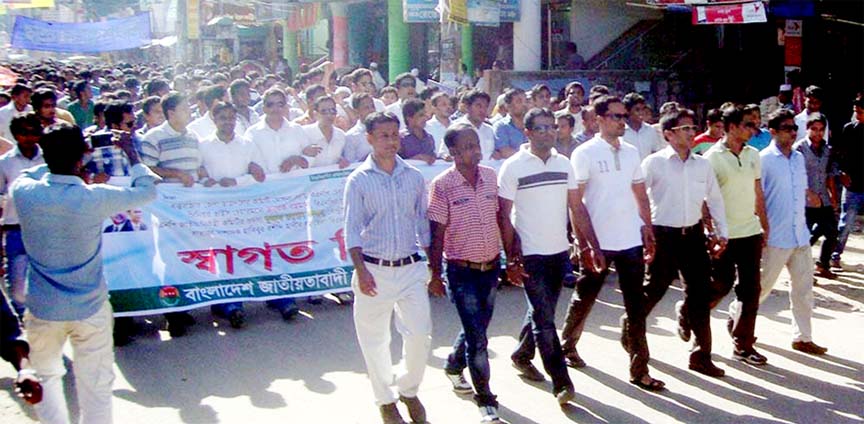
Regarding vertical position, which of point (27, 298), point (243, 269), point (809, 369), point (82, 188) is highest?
point (82, 188)

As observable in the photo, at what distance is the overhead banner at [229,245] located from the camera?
7.45 metres

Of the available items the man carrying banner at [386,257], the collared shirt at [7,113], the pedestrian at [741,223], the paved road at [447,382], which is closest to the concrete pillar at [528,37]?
the collared shirt at [7,113]

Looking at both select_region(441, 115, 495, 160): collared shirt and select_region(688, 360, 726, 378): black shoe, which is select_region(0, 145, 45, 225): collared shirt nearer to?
select_region(441, 115, 495, 160): collared shirt

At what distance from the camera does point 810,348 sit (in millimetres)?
6762

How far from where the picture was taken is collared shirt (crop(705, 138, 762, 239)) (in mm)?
6438

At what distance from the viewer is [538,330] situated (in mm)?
5594

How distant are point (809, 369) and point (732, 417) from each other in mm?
1222

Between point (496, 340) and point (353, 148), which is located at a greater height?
point (353, 148)

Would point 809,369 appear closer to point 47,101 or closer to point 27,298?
point 27,298

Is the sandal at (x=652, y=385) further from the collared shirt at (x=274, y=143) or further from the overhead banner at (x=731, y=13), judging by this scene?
the overhead banner at (x=731, y=13)

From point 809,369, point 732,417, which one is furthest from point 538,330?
point 809,369

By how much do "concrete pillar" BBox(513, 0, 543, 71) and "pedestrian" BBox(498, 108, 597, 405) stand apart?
1374 cm

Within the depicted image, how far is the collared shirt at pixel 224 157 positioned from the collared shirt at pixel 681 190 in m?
3.44

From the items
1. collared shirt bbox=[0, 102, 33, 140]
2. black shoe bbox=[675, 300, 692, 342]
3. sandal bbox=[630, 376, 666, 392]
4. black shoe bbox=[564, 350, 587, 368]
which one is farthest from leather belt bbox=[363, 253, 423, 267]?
collared shirt bbox=[0, 102, 33, 140]
